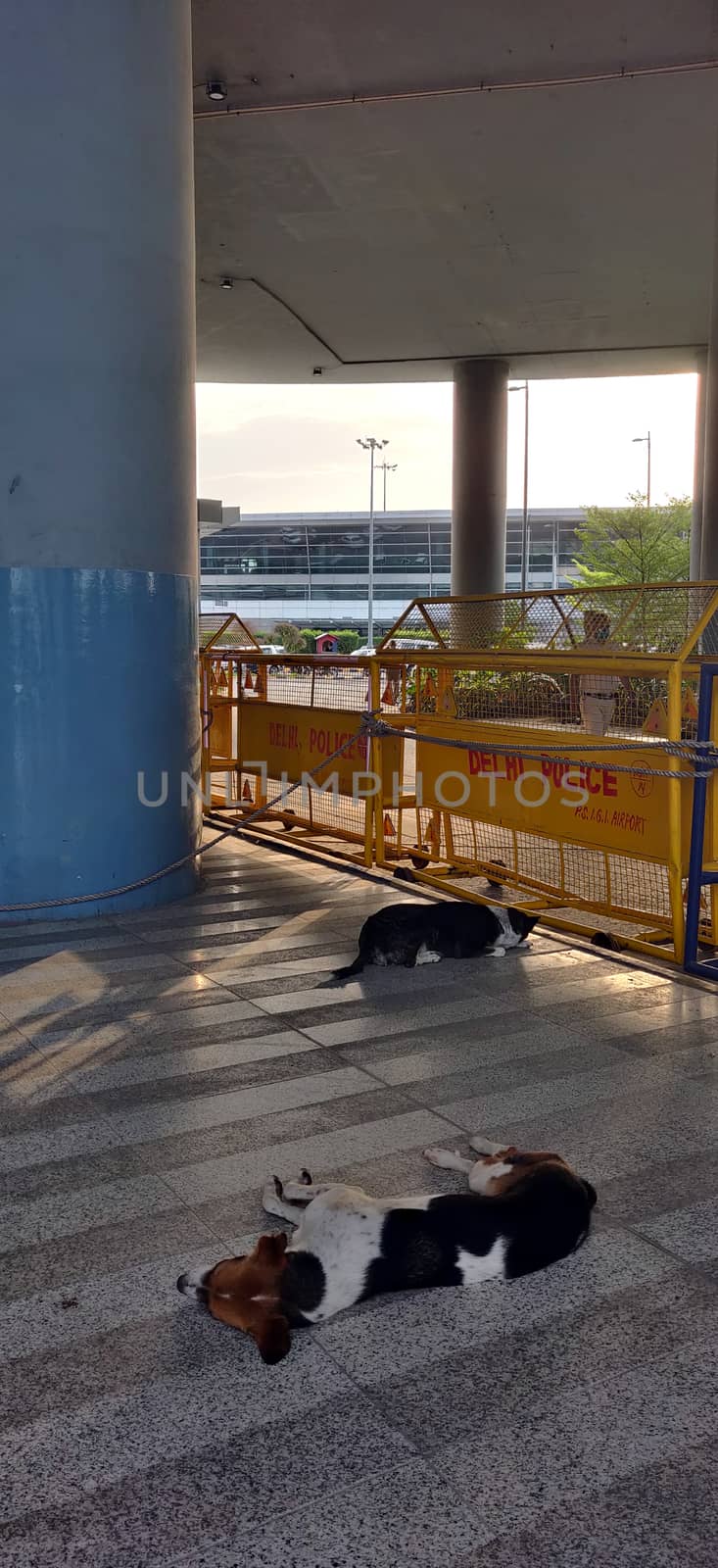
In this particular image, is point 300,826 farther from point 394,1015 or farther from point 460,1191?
point 460,1191

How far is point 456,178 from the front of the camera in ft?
53.4

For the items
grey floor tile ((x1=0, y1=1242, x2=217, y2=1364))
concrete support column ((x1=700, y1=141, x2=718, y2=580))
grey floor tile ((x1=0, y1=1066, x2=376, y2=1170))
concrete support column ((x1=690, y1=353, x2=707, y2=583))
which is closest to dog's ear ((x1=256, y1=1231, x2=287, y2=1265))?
grey floor tile ((x1=0, y1=1242, x2=217, y2=1364))

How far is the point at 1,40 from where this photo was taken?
22.0 feet

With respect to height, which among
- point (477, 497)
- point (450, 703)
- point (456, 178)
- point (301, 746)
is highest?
point (456, 178)

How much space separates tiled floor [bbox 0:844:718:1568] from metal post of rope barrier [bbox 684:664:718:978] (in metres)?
0.25

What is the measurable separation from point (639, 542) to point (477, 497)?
20168 millimetres

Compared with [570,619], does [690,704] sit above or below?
below

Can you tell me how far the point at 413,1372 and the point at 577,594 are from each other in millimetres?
5620

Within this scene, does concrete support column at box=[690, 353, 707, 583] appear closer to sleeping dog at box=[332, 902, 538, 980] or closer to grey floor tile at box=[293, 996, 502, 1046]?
sleeping dog at box=[332, 902, 538, 980]

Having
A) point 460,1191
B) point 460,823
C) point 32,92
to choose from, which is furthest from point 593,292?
point 460,1191

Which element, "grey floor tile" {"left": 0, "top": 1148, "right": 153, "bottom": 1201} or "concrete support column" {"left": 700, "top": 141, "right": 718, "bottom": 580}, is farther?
"concrete support column" {"left": 700, "top": 141, "right": 718, "bottom": 580}

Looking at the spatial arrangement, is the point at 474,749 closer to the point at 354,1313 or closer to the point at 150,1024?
the point at 150,1024

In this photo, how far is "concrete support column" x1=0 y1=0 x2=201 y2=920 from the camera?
6.87 m

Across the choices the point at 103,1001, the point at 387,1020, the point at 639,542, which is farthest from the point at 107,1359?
the point at 639,542
